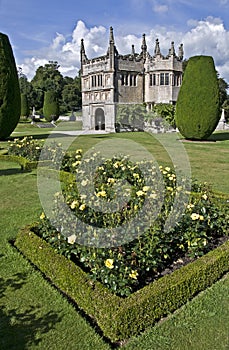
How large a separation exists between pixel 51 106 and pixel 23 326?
43.5 m

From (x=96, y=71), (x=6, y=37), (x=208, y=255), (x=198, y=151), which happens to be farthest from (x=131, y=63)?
(x=208, y=255)

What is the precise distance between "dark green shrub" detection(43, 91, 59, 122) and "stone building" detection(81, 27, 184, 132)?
864cm

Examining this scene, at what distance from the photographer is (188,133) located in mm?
22469

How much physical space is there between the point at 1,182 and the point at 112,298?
770 cm

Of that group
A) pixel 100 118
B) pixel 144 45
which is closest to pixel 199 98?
pixel 100 118

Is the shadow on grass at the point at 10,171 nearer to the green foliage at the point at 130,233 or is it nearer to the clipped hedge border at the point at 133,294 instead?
the green foliage at the point at 130,233

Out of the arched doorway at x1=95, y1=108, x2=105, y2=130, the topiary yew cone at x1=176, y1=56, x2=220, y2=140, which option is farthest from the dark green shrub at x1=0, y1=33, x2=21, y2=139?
the arched doorway at x1=95, y1=108, x2=105, y2=130

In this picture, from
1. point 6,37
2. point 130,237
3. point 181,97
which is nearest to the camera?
point 130,237

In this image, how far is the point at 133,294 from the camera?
3447 millimetres

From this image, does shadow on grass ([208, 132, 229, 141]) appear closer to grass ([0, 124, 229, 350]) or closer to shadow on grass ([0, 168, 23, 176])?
shadow on grass ([0, 168, 23, 176])

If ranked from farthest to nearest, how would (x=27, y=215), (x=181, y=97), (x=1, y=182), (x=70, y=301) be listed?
(x=181, y=97) → (x=1, y=182) → (x=27, y=215) → (x=70, y=301)

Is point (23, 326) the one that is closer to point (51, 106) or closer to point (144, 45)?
point (144, 45)

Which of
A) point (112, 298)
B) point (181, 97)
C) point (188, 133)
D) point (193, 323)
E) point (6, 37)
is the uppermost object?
point (6, 37)

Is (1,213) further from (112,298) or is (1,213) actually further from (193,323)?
(193,323)
